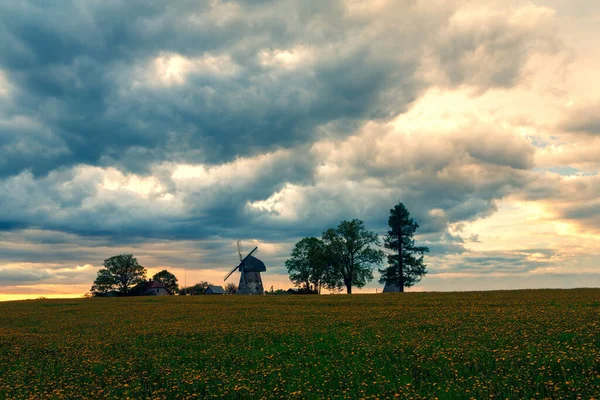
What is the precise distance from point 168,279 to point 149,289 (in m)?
15.1

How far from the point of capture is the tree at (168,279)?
161 metres

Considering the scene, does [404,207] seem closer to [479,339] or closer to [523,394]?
[479,339]

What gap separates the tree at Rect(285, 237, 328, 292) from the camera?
107188mm

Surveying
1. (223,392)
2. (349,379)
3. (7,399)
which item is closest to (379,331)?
(349,379)

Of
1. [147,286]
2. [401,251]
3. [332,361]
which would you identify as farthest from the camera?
[147,286]

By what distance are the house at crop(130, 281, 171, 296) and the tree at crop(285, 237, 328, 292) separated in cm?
4822

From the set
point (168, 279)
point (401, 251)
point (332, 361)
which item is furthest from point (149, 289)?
point (332, 361)

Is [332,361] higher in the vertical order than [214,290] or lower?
higher

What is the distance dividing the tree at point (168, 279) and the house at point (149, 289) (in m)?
9.22

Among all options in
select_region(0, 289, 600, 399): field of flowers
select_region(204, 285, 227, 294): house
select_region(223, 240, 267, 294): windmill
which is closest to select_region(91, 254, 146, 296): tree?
select_region(204, 285, 227, 294): house

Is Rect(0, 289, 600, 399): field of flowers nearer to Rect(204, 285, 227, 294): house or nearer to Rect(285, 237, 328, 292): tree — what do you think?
Rect(285, 237, 328, 292): tree

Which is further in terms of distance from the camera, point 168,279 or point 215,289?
point 168,279

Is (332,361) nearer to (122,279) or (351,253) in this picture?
(351,253)

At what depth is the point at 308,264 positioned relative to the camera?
4712 inches
